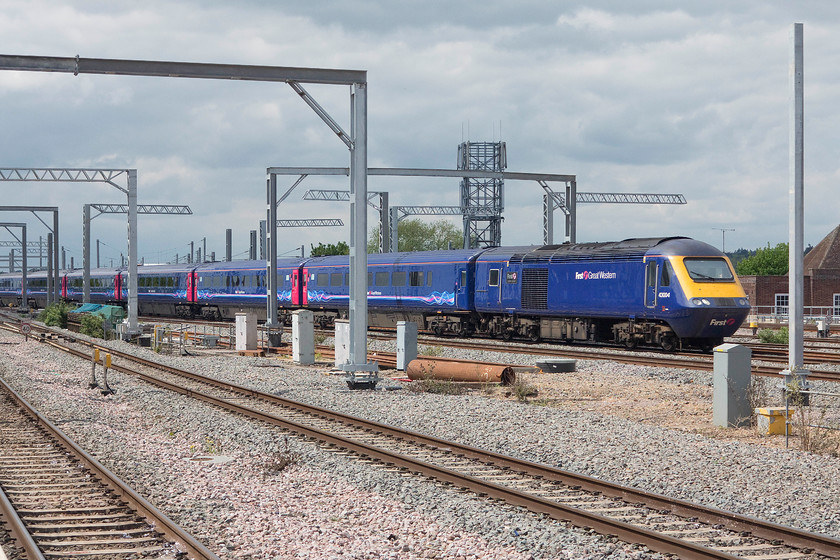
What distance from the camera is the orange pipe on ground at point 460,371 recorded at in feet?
68.0

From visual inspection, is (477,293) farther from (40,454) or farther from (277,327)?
(40,454)

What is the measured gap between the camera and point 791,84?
15.3 metres

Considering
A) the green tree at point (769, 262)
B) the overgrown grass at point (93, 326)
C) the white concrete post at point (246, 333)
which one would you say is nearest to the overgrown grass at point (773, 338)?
the white concrete post at point (246, 333)

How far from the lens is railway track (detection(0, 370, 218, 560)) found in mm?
8180

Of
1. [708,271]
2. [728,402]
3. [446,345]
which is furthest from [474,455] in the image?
[446,345]

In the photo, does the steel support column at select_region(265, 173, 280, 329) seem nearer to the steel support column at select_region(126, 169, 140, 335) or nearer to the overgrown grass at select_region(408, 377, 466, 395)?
the steel support column at select_region(126, 169, 140, 335)

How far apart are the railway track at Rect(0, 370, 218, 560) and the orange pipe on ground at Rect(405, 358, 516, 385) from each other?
30.9 ft

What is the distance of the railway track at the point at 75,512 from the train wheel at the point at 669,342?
61.2ft

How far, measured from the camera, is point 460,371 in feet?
69.2

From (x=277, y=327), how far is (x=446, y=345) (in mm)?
6364

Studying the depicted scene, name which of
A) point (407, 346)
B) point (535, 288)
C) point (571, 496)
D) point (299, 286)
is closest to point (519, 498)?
point (571, 496)

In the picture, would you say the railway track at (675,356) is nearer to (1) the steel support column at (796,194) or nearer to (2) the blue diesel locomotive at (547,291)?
(2) the blue diesel locomotive at (547,291)

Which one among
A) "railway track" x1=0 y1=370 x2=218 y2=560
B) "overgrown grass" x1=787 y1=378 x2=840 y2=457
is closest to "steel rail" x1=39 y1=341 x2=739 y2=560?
"railway track" x1=0 y1=370 x2=218 y2=560

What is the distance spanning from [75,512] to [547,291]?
2321 centimetres
